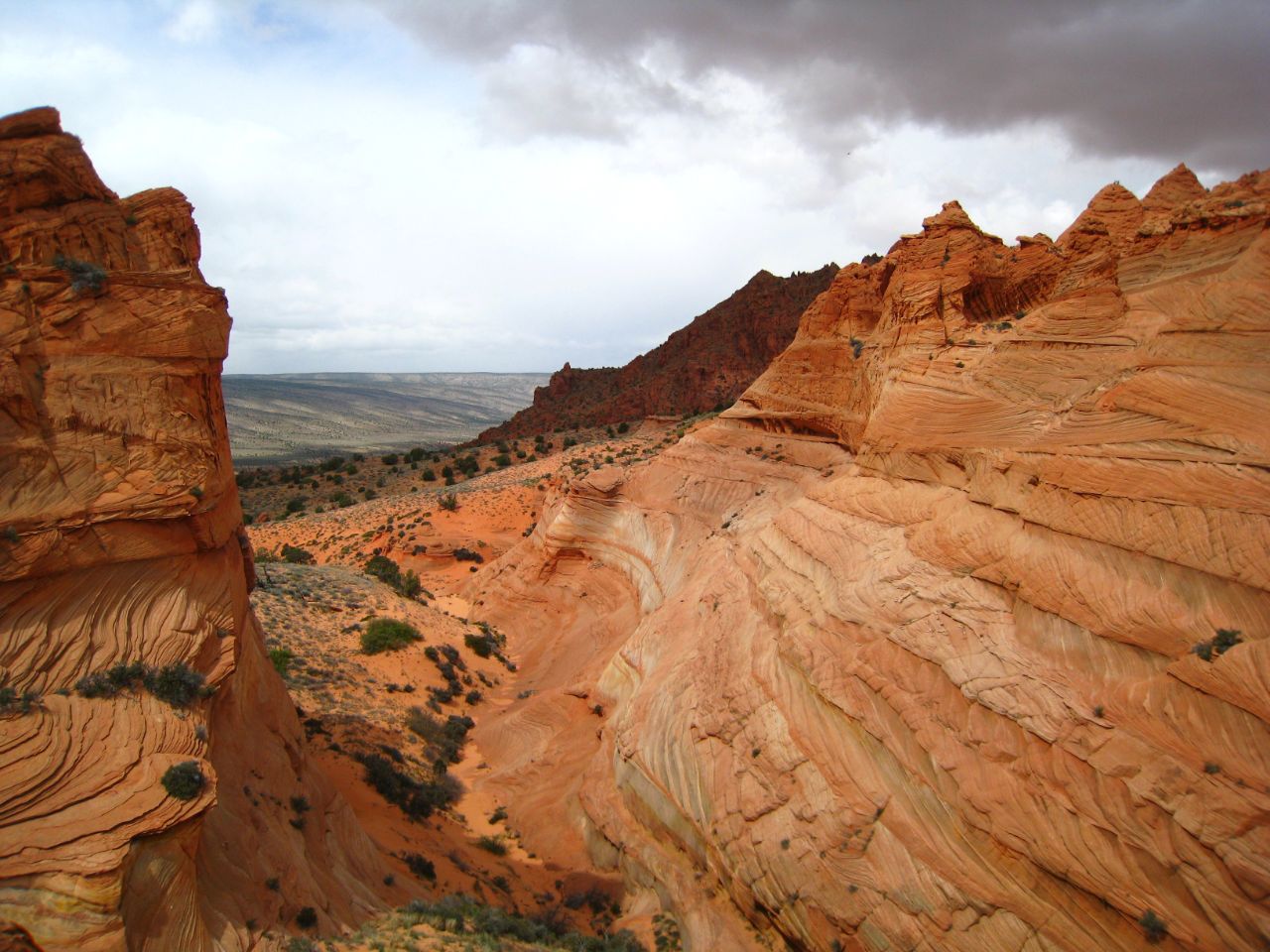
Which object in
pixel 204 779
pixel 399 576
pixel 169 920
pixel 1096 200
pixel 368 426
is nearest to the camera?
pixel 169 920

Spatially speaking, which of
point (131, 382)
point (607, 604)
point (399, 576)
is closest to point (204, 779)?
point (131, 382)

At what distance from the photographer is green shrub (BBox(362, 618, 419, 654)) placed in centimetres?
2216

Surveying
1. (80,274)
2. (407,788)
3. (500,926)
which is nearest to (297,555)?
(407,788)

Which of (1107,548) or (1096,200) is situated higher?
(1096,200)

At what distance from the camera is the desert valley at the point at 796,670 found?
691 cm

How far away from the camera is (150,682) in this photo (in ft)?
25.4

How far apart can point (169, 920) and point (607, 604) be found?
A: 716 inches

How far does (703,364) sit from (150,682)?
64181mm

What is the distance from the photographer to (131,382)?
320 inches

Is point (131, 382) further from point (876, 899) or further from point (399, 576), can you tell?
point (399, 576)

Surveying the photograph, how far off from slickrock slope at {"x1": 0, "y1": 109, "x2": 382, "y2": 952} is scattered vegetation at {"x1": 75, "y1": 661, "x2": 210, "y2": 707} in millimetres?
72

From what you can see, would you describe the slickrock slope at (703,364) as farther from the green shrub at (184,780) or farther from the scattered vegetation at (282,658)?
the green shrub at (184,780)

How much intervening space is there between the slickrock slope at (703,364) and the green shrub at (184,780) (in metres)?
58.5

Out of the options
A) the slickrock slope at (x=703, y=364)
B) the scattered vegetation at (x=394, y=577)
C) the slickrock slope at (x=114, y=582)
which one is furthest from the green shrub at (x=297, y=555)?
the slickrock slope at (x=703, y=364)
